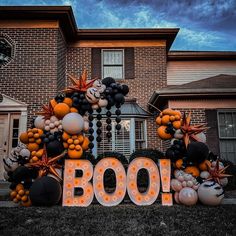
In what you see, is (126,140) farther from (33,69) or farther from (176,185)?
(176,185)

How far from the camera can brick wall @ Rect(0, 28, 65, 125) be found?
33.2ft

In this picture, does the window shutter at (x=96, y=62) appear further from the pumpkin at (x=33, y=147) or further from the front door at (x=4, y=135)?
Result: the pumpkin at (x=33, y=147)

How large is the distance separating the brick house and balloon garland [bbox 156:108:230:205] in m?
4.45

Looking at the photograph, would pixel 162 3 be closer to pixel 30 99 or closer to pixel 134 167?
pixel 30 99

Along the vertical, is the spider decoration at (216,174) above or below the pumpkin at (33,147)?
below

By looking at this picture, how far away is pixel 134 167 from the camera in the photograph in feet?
19.2

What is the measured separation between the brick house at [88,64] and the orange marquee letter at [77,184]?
487cm

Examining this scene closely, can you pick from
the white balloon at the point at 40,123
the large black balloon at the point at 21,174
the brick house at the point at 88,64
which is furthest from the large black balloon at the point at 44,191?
the brick house at the point at 88,64

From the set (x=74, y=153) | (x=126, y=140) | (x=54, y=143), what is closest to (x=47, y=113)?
(x=54, y=143)

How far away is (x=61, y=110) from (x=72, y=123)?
420mm

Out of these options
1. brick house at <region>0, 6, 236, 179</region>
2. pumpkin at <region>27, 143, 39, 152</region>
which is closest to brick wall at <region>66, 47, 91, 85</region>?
brick house at <region>0, 6, 236, 179</region>

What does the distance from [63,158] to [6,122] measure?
5.16m

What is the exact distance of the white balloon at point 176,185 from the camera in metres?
5.80

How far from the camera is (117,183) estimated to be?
5.71 metres
